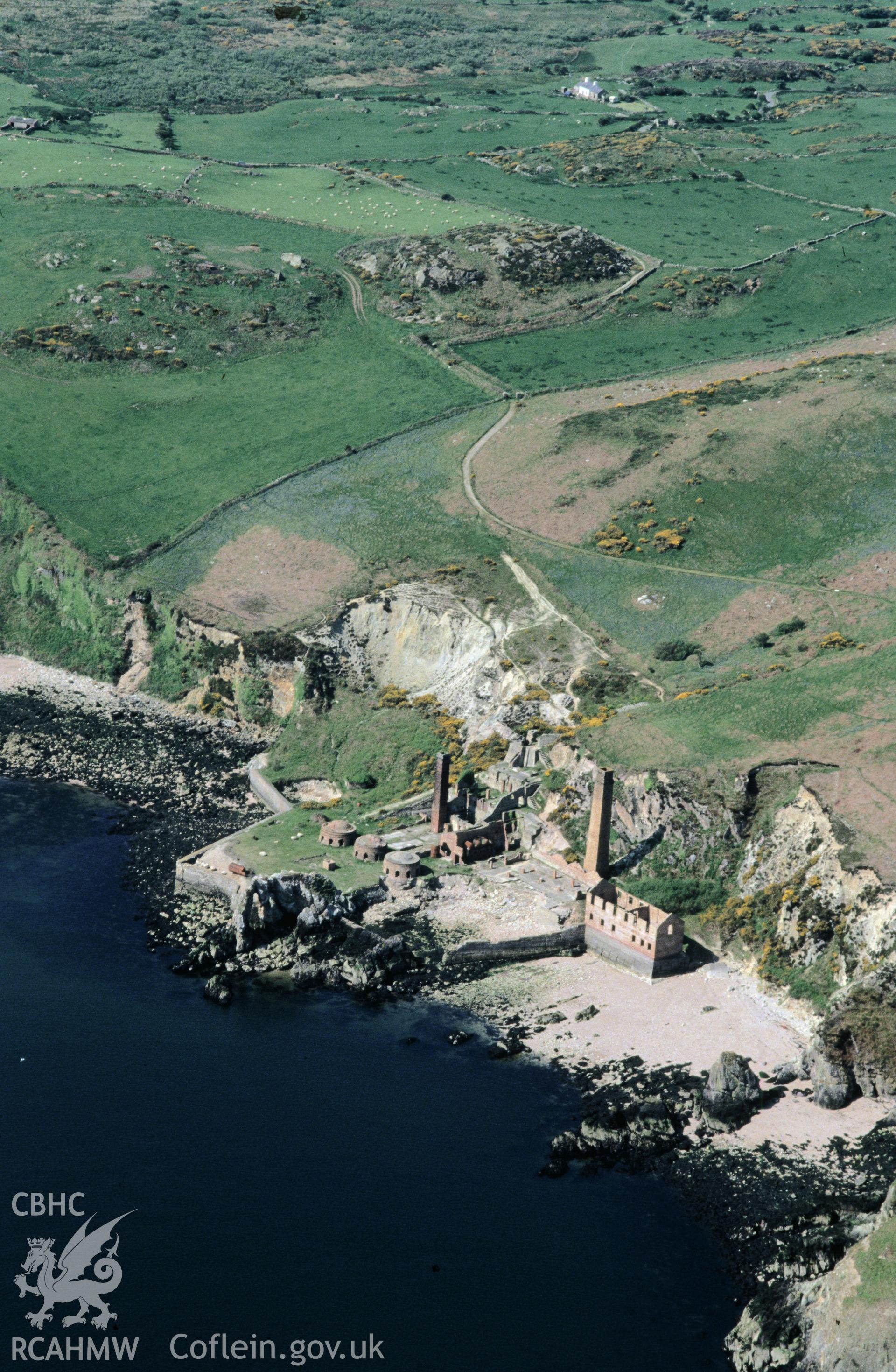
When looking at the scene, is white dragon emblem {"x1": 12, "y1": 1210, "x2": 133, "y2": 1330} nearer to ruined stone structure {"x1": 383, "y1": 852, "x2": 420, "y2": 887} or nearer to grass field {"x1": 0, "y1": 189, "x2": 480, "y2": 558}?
ruined stone structure {"x1": 383, "y1": 852, "x2": 420, "y2": 887}

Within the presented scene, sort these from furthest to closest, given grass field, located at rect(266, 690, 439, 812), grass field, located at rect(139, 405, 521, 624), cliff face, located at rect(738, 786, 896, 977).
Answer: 1. grass field, located at rect(139, 405, 521, 624)
2. grass field, located at rect(266, 690, 439, 812)
3. cliff face, located at rect(738, 786, 896, 977)

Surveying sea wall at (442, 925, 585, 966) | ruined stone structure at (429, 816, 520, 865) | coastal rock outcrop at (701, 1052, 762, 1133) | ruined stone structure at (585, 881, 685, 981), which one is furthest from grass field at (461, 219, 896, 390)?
coastal rock outcrop at (701, 1052, 762, 1133)

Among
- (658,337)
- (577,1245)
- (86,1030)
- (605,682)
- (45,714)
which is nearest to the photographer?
(577,1245)

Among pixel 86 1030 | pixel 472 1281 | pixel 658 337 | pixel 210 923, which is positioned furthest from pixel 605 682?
pixel 658 337

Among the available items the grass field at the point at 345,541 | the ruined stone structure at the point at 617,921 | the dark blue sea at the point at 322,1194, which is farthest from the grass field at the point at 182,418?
the dark blue sea at the point at 322,1194

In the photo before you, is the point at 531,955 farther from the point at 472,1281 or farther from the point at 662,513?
the point at 662,513

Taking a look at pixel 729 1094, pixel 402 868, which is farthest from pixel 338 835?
pixel 729 1094

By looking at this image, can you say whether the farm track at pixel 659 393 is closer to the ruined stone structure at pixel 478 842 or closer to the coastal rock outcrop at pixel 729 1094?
the ruined stone structure at pixel 478 842
